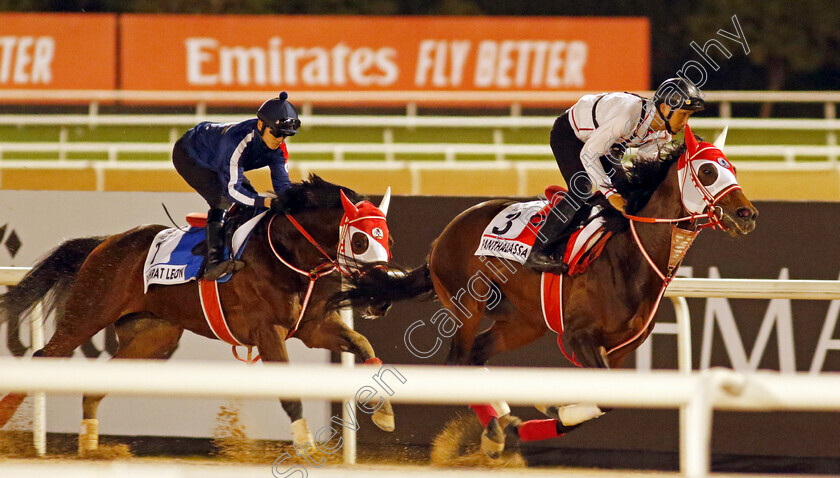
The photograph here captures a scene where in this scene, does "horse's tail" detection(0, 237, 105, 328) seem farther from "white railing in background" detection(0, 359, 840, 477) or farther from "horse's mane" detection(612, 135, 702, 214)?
"white railing in background" detection(0, 359, 840, 477)

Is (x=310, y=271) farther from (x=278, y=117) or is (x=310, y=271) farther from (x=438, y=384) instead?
(x=438, y=384)

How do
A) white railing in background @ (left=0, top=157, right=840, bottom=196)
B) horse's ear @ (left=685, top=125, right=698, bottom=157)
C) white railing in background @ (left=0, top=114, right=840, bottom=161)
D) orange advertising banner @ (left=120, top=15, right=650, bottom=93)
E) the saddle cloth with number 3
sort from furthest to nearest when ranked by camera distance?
orange advertising banner @ (left=120, top=15, right=650, bottom=93), white railing in background @ (left=0, top=114, right=840, bottom=161), white railing in background @ (left=0, top=157, right=840, bottom=196), the saddle cloth with number 3, horse's ear @ (left=685, top=125, right=698, bottom=157)

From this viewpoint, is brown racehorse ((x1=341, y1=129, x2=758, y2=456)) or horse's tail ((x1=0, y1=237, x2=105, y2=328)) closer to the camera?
brown racehorse ((x1=341, y1=129, x2=758, y2=456))

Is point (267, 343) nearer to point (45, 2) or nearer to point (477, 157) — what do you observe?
point (477, 157)

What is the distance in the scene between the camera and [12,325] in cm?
466

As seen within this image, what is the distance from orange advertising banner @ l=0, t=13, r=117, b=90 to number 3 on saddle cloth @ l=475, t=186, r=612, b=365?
35.7ft

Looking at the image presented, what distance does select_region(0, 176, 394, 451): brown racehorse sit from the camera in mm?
4203

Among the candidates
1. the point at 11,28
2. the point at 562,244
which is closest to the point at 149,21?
the point at 11,28

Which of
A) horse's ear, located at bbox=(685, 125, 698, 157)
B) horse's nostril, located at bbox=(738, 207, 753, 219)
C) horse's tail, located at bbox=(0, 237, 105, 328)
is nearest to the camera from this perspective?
horse's nostril, located at bbox=(738, 207, 753, 219)

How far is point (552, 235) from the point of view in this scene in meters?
4.20

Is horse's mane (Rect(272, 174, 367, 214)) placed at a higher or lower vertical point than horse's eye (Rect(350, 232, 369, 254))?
higher

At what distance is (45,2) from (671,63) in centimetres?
1418

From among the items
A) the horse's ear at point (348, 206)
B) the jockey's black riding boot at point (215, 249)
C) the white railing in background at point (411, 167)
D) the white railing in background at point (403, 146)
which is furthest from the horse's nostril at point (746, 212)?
the white railing in background at point (403, 146)

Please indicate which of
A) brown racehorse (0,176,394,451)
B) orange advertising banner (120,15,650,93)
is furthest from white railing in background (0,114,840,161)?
brown racehorse (0,176,394,451)
